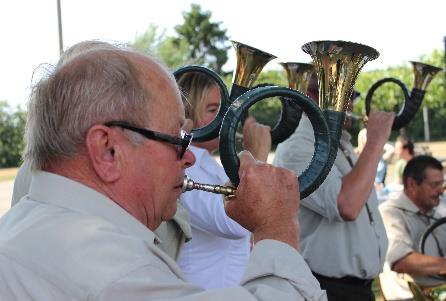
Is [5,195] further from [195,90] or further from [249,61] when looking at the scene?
[249,61]

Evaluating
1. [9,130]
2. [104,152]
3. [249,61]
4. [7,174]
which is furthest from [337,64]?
[7,174]

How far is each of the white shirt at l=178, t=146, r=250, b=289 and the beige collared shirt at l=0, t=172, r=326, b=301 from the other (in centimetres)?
109

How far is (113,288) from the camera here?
111cm

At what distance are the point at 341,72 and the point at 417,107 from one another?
174 cm

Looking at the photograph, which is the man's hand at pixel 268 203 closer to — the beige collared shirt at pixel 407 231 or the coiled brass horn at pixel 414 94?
the coiled brass horn at pixel 414 94

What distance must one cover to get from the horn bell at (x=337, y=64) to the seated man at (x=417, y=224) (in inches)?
86.7

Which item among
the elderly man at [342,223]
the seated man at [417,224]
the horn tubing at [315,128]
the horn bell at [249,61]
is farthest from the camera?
the seated man at [417,224]

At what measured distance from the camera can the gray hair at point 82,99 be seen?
1.29 metres

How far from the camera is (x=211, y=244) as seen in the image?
2541mm

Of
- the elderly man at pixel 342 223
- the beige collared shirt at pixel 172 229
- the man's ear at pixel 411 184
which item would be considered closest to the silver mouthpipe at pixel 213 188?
the beige collared shirt at pixel 172 229

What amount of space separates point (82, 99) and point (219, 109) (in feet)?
4.26

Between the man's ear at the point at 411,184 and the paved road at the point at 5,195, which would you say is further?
the paved road at the point at 5,195

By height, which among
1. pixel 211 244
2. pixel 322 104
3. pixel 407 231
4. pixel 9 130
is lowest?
pixel 9 130

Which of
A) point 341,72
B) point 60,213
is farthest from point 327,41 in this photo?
point 60,213
